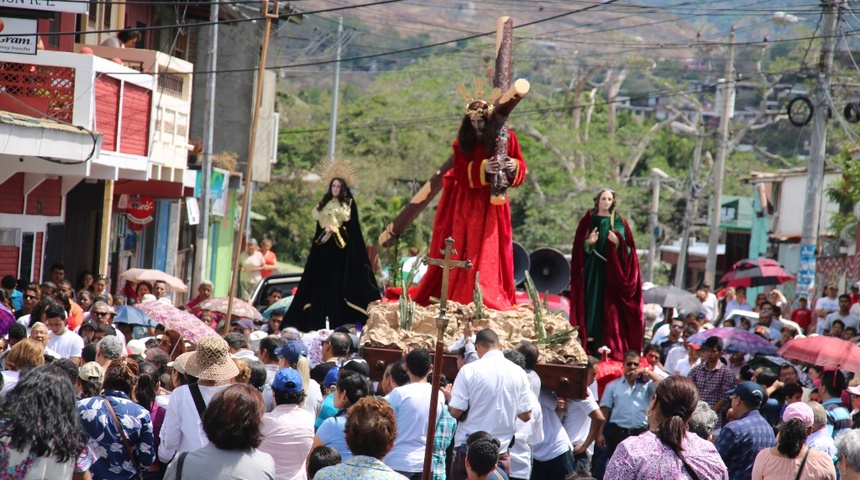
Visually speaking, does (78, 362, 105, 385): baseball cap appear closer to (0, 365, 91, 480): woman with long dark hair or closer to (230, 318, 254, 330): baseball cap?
(0, 365, 91, 480): woman with long dark hair

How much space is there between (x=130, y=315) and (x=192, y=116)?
18067mm

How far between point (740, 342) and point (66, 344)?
7231 mm

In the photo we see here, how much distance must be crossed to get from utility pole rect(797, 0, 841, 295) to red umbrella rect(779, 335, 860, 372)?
8.24 m

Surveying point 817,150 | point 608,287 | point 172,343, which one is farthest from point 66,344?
point 817,150

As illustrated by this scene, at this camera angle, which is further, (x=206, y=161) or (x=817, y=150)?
(x=206, y=161)

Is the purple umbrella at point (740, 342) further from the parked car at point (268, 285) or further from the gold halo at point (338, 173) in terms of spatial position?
the parked car at point (268, 285)

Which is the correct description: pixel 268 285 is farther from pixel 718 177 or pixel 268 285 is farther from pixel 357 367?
pixel 718 177

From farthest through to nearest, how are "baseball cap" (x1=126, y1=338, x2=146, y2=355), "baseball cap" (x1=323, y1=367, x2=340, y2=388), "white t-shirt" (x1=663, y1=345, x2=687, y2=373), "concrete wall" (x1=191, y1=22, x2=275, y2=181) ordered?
1. "concrete wall" (x1=191, y1=22, x2=275, y2=181)
2. "white t-shirt" (x1=663, y1=345, x2=687, y2=373)
3. "baseball cap" (x1=126, y1=338, x2=146, y2=355)
4. "baseball cap" (x1=323, y1=367, x2=340, y2=388)

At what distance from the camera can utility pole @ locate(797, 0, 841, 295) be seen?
20.2 meters

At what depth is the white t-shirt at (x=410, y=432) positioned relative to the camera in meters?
7.74

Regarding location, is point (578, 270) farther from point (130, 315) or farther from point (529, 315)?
point (130, 315)

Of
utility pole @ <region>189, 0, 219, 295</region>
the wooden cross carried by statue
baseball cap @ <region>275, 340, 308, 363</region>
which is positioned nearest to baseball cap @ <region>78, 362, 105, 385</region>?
baseball cap @ <region>275, 340, 308, 363</region>

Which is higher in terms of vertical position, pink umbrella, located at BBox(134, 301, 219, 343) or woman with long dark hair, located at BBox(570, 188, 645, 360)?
woman with long dark hair, located at BBox(570, 188, 645, 360)

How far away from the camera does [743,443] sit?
8.27 metres
